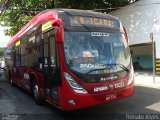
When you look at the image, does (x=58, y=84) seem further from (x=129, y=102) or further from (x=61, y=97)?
(x=129, y=102)

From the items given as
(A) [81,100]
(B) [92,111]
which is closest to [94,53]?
(A) [81,100]

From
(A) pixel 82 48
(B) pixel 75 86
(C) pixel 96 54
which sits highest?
(A) pixel 82 48

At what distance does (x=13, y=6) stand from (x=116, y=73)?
1964 cm

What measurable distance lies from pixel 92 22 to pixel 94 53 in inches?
40.3

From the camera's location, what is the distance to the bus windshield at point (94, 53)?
739 cm

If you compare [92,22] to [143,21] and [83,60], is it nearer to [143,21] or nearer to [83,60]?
[83,60]

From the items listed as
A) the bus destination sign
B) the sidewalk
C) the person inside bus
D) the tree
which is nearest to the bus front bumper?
the person inside bus

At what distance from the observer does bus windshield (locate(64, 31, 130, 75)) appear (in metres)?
7.39

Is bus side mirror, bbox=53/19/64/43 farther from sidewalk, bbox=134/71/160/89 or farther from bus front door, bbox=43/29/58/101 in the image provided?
sidewalk, bbox=134/71/160/89

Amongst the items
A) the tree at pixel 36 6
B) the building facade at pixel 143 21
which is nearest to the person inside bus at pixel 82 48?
the building facade at pixel 143 21

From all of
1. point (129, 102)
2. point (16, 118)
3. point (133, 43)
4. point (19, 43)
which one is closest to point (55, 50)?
point (16, 118)

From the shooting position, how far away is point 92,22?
809 centimetres

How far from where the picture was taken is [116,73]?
783cm

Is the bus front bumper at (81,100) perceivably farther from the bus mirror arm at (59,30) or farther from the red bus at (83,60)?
the bus mirror arm at (59,30)
